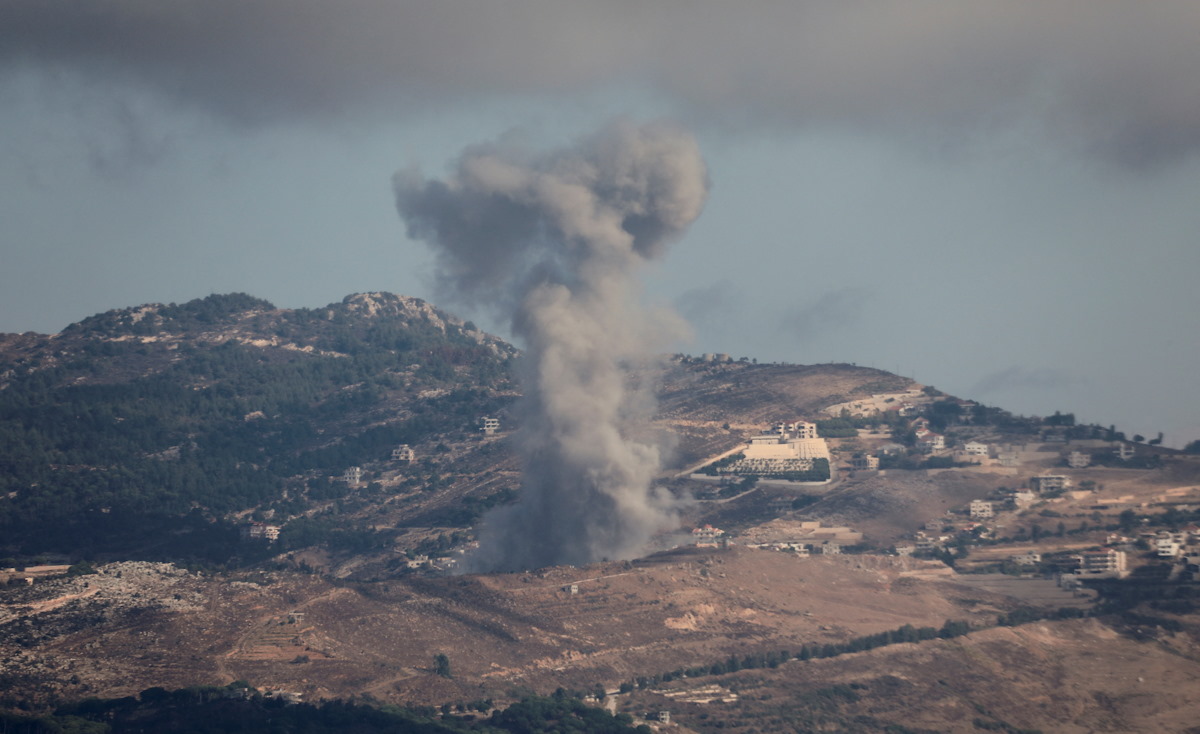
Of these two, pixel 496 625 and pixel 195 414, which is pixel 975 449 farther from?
pixel 195 414

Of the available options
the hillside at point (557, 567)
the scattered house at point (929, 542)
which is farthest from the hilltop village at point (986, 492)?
the hillside at point (557, 567)

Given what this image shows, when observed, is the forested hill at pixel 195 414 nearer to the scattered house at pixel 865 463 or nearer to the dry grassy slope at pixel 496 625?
the dry grassy slope at pixel 496 625

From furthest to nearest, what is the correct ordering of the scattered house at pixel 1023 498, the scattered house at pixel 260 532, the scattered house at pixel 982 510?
the scattered house at pixel 260 532 < the scattered house at pixel 1023 498 < the scattered house at pixel 982 510

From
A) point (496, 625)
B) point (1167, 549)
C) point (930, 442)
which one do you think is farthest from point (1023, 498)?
point (496, 625)

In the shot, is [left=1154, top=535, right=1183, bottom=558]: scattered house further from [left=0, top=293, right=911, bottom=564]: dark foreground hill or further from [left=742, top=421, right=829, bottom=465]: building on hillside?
[left=0, top=293, right=911, bottom=564]: dark foreground hill

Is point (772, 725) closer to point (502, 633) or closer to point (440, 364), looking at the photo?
point (502, 633)

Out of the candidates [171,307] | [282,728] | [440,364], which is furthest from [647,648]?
[171,307]

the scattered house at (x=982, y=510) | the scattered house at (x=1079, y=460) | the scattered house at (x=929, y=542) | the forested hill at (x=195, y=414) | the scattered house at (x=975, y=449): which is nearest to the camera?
the scattered house at (x=929, y=542)

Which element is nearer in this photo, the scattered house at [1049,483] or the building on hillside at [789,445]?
the scattered house at [1049,483]
